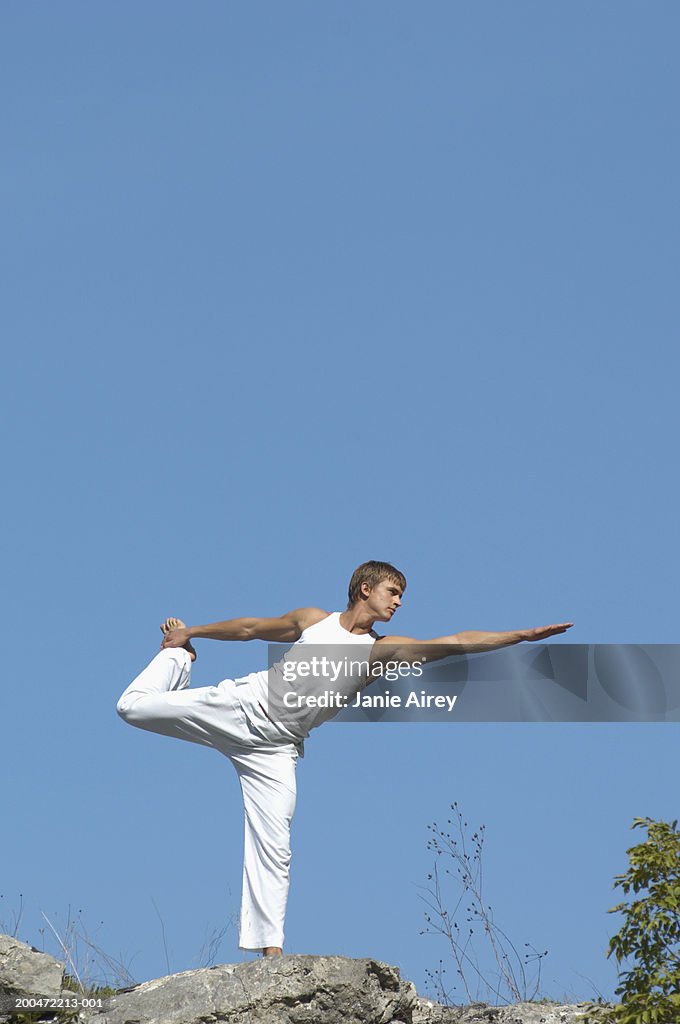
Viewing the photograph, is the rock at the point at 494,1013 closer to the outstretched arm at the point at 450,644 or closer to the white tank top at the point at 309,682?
the white tank top at the point at 309,682

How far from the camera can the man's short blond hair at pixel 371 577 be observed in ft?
35.3

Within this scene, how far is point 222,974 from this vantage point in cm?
1006

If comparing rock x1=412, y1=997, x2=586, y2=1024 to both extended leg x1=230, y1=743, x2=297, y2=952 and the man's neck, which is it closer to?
extended leg x1=230, y1=743, x2=297, y2=952

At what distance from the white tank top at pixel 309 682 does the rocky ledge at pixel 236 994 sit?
1659mm

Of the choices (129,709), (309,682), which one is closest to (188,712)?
(129,709)

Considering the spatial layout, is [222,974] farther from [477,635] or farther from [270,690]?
[477,635]

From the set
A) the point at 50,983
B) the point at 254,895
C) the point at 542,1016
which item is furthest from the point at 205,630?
the point at 542,1016

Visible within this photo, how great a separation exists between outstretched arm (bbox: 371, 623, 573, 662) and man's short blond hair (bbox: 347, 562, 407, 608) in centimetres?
39

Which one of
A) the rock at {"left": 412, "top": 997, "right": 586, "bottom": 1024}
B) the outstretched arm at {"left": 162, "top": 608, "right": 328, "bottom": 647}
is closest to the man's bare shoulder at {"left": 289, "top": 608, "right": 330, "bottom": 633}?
the outstretched arm at {"left": 162, "top": 608, "right": 328, "bottom": 647}

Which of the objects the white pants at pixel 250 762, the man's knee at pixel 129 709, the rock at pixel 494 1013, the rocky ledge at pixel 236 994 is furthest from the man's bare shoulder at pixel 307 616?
the rock at pixel 494 1013

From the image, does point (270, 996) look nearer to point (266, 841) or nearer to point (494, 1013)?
point (266, 841)

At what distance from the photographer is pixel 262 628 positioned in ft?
36.4

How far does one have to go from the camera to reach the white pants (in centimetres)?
1036

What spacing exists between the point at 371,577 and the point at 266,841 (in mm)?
2055
